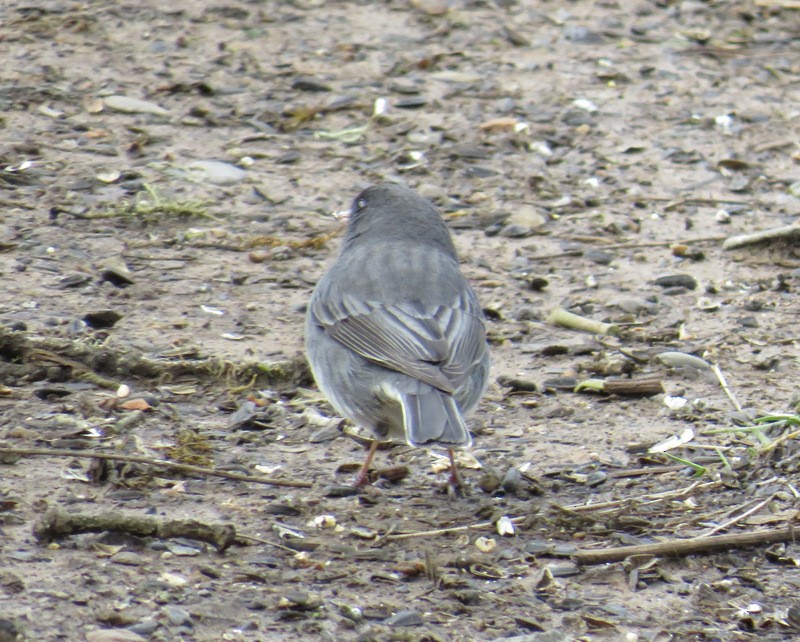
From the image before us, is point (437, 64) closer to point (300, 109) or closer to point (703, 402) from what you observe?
point (300, 109)

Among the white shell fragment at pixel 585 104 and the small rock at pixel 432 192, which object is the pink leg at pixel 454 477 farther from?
the white shell fragment at pixel 585 104

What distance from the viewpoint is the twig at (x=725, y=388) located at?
16.8 feet

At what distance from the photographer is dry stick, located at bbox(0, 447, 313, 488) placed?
4.22 m

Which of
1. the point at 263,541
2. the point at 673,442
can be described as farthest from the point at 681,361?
the point at 263,541

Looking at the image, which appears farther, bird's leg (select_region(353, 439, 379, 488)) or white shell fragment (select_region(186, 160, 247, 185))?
white shell fragment (select_region(186, 160, 247, 185))

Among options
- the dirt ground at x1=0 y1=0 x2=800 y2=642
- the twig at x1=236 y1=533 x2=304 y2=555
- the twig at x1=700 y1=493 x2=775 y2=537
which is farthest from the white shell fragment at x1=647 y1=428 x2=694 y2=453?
the twig at x1=236 y1=533 x2=304 y2=555

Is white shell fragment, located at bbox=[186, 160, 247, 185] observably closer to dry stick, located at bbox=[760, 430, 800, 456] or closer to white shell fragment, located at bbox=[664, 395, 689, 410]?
white shell fragment, located at bbox=[664, 395, 689, 410]

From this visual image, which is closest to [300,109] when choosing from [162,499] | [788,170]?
[788,170]

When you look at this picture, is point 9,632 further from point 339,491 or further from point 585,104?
point 585,104

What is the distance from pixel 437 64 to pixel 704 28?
221 cm

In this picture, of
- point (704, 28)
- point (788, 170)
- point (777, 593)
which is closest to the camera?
point (777, 593)

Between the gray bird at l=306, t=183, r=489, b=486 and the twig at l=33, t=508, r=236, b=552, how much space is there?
0.66 metres

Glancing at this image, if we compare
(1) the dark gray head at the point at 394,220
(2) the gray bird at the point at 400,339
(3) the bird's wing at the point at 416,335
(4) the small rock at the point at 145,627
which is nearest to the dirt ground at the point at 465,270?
(4) the small rock at the point at 145,627

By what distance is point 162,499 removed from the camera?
4.15m
